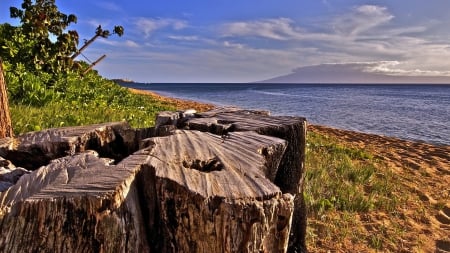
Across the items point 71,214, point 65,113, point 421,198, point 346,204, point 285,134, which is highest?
point 285,134

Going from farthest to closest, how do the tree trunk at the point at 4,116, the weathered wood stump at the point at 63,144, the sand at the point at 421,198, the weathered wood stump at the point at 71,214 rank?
the sand at the point at 421,198, the tree trunk at the point at 4,116, the weathered wood stump at the point at 63,144, the weathered wood stump at the point at 71,214

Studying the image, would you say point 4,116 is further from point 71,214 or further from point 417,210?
point 417,210

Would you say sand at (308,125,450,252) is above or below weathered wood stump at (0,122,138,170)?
below

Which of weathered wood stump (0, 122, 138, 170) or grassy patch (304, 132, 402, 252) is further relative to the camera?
grassy patch (304, 132, 402, 252)

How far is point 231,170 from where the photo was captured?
1.72 meters

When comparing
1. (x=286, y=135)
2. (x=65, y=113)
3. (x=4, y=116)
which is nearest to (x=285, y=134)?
(x=286, y=135)

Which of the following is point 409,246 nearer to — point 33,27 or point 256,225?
point 256,225

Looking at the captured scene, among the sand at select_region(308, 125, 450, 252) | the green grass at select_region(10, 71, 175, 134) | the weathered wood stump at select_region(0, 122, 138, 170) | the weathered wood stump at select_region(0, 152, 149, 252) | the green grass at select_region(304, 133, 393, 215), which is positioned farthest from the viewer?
the green grass at select_region(10, 71, 175, 134)

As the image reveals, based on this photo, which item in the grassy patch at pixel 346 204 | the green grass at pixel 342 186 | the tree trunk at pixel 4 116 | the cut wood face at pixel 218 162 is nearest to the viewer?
the cut wood face at pixel 218 162

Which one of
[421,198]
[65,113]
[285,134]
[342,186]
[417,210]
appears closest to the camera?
[285,134]

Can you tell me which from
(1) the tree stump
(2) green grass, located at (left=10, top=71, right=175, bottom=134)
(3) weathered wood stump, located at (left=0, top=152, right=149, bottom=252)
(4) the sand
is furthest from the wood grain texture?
(2) green grass, located at (left=10, top=71, right=175, bottom=134)

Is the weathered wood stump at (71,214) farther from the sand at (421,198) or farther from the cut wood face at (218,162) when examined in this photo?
the sand at (421,198)

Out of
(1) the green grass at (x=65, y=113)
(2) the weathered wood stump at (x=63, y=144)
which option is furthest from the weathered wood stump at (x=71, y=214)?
(1) the green grass at (x=65, y=113)

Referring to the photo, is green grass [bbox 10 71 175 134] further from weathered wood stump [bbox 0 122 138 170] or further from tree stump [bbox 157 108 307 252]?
tree stump [bbox 157 108 307 252]
